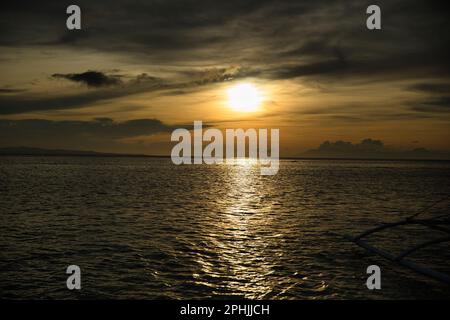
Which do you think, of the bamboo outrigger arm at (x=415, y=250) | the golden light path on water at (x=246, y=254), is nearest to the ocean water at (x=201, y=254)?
the golden light path on water at (x=246, y=254)

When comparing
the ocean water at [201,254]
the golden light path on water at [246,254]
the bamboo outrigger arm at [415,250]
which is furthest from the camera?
the bamboo outrigger arm at [415,250]

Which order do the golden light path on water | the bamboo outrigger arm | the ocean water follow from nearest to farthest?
the ocean water
the golden light path on water
the bamboo outrigger arm

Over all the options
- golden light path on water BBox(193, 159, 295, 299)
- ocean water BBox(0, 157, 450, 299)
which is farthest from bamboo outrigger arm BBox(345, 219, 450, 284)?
golden light path on water BBox(193, 159, 295, 299)

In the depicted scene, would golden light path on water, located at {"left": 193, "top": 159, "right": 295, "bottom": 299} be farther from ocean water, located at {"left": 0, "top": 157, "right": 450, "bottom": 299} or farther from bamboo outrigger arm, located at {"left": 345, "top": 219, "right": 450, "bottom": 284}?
bamboo outrigger arm, located at {"left": 345, "top": 219, "right": 450, "bottom": 284}

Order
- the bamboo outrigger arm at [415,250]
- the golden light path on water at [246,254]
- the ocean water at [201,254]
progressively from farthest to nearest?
the bamboo outrigger arm at [415,250] → the golden light path on water at [246,254] → the ocean water at [201,254]

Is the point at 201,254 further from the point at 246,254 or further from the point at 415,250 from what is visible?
the point at 415,250

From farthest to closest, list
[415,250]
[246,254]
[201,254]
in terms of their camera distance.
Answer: [246,254] < [201,254] < [415,250]

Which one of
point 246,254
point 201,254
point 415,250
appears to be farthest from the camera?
point 246,254

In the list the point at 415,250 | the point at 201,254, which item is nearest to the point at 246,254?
the point at 201,254

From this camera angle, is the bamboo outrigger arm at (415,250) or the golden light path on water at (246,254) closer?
the golden light path on water at (246,254)

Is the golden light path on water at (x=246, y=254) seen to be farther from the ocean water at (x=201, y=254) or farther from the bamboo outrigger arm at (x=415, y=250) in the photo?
the bamboo outrigger arm at (x=415, y=250)

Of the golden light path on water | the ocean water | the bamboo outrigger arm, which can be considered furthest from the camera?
the bamboo outrigger arm
